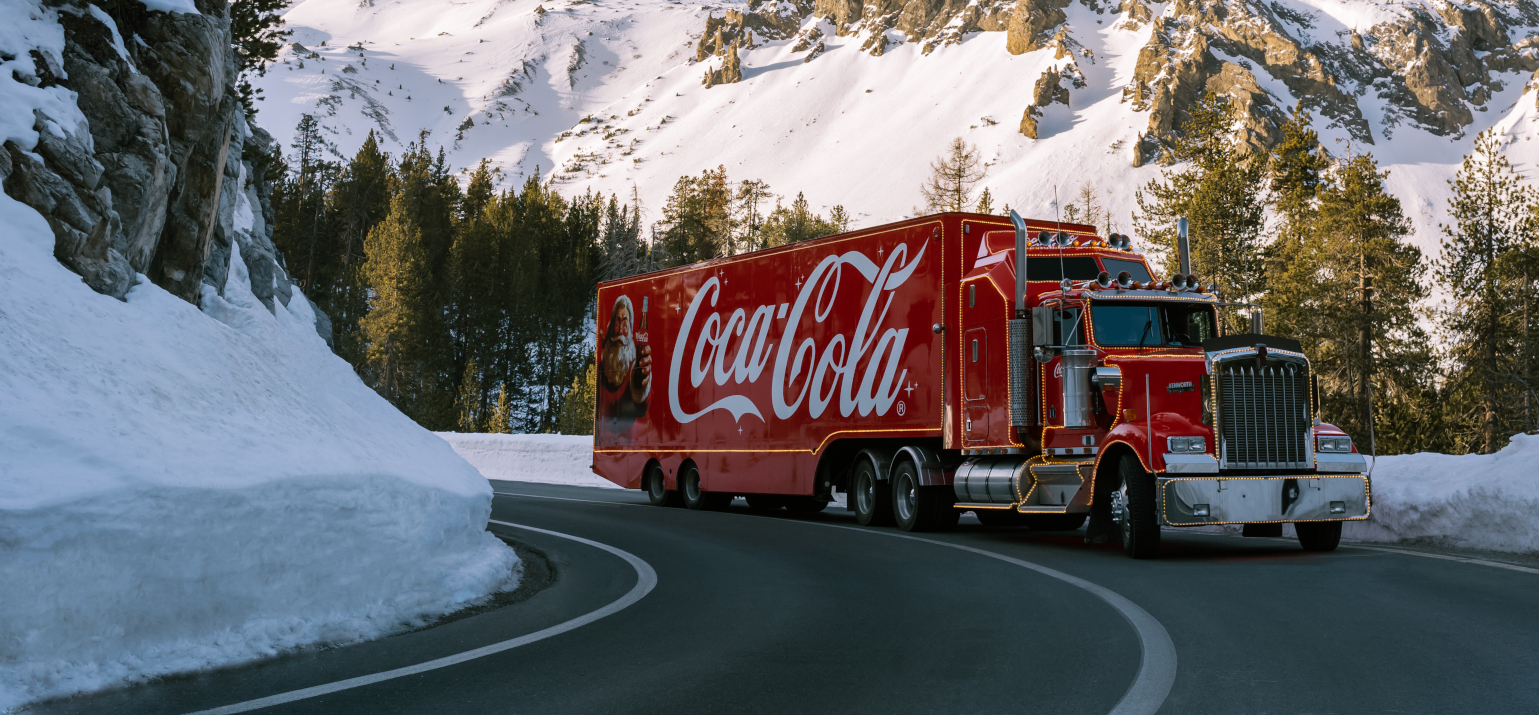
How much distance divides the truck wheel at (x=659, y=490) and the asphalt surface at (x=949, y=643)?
8833 mm

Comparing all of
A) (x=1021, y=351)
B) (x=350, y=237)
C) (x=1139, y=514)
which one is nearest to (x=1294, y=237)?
(x=1021, y=351)

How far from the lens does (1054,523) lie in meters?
17.7

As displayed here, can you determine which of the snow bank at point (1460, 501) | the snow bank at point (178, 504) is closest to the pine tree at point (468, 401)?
the snow bank at point (1460, 501)

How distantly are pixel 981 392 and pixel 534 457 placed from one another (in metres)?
19.4

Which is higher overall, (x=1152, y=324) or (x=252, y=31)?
(x=252, y=31)

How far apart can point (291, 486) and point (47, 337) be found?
1856mm

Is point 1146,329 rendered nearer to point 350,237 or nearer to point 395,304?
point 395,304

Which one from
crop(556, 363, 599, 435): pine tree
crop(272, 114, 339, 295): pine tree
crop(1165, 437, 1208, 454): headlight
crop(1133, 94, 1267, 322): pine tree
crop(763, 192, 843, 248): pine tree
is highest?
crop(763, 192, 843, 248): pine tree

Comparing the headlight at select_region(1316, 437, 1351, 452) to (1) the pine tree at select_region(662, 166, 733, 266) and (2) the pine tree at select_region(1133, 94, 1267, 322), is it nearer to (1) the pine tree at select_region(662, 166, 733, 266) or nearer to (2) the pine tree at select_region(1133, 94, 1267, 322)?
(2) the pine tree at select_region(1133, 94, 1267, 322)

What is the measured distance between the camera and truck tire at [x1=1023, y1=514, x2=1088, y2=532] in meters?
16.9

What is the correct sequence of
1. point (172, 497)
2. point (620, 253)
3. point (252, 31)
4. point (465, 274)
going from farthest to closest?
point (620, 253), point (465, 274), point (252, 31), point (172, 497)

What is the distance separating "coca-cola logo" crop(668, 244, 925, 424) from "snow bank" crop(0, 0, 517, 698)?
714 cm

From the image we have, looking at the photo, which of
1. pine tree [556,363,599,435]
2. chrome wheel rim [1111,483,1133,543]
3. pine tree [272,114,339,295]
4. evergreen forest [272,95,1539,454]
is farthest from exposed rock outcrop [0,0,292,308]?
pine tree [272,114,339,295]

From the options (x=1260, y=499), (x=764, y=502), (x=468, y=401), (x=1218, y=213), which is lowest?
(x=764, y=502)
